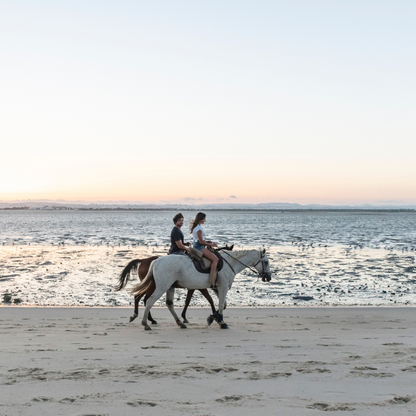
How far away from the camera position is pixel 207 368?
6039 mm

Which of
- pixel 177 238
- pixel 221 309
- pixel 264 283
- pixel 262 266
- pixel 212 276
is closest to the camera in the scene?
pixel 221 309

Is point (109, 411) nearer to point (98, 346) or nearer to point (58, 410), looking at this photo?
point (58, 410)

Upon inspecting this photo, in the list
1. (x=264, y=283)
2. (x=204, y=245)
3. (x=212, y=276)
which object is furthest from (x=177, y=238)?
(x=264, y=283)

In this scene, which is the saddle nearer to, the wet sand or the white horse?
the white horse

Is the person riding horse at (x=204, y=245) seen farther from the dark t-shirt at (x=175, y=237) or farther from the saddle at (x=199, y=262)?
the dark t-shirt at (x=175, y=237)

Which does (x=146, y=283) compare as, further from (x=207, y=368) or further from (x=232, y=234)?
(x=232, y=234)

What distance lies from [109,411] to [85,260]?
18479mm

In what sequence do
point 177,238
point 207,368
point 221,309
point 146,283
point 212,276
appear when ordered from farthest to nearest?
1. point 177,238
2. point 146,283
3. point 212,276
4. point 221,309
5. point 207,368

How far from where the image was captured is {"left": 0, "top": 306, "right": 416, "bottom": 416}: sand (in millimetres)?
4781

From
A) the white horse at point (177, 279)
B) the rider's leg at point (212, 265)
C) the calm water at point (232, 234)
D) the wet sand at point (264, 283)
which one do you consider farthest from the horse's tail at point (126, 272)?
the calm water at point (232, 234)

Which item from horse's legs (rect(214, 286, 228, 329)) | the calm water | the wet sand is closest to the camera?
horse's legs (rect(214, 286, 228, 329))

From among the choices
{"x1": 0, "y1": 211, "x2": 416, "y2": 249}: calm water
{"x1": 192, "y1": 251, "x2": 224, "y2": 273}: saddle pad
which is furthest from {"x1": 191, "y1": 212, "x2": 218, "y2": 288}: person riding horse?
{"x1": 0, "y1": 211, "x2": 416, "y2": 249}: calm water

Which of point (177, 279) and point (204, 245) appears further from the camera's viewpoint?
point (204, 245)

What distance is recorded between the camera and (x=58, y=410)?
4.59 m
